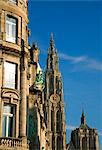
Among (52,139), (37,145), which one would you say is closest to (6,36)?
(37,145)

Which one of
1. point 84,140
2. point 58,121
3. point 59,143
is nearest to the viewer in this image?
point 59,143

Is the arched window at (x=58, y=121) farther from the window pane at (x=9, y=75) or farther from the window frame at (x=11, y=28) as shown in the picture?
the window pane at (x=9, y=75)

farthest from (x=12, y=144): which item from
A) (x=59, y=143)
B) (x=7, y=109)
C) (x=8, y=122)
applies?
(x=59, y=143)

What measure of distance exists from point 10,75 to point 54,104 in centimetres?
12930

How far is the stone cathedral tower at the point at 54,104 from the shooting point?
151 m

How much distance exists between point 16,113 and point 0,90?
2121 millimetres

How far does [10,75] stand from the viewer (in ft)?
92.7

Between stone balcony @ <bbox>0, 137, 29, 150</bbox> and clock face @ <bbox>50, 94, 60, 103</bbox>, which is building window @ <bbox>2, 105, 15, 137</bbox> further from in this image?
clock face @ <bbox>50, 94, 60, 103</bbox>

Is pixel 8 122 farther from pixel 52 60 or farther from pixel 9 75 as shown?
pixel 52 60

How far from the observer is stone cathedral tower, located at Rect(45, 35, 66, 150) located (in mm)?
150625

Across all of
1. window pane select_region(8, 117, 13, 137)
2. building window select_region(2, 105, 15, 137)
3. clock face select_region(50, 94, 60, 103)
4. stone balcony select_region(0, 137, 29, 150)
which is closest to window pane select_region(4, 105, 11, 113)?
building window select_region(2, 105, 15, 137)

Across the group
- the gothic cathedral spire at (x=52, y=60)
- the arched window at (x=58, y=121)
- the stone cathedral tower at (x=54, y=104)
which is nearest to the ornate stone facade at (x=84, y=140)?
the arched window at (x=58, y=121)

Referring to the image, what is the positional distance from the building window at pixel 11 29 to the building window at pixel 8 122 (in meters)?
5.56

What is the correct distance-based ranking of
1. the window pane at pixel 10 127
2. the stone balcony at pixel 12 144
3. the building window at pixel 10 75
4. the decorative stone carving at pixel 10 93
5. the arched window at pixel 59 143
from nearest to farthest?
the stone balcony at pixel 12 144
the window pane at pixel 10 127
the decorative stone carving at pixel 10 93
the building window at pixel 10 75
the arched window at pixel 59 143
